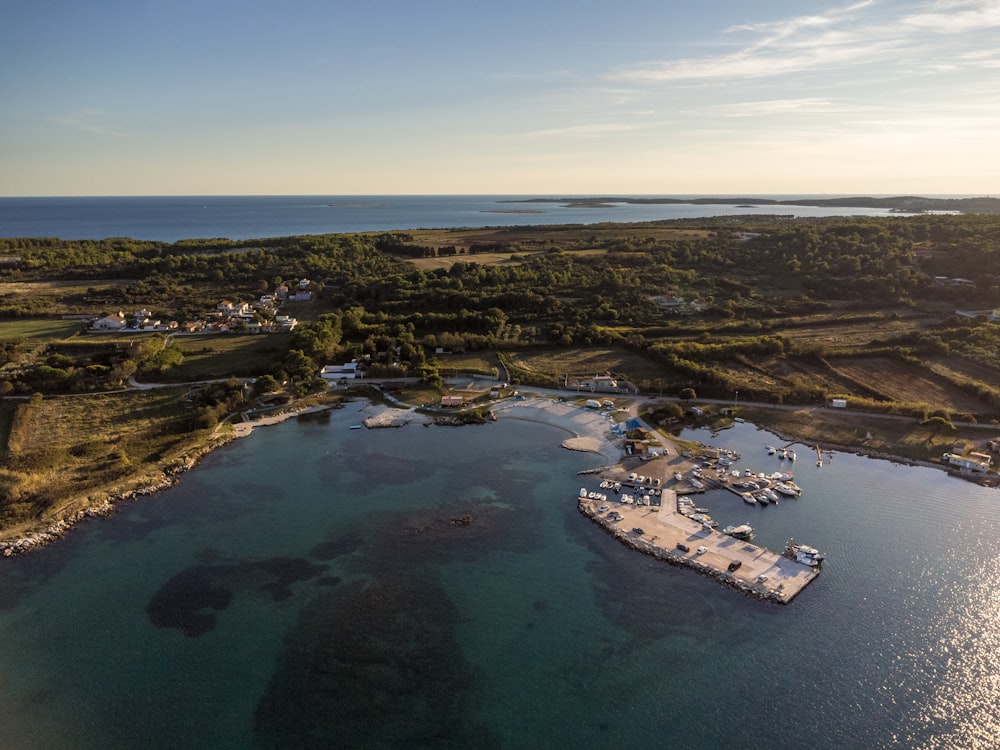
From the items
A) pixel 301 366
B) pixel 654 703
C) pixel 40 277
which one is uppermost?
pixel 40 277

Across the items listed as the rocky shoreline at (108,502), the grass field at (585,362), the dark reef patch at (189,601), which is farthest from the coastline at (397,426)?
the dark reef patch at (189,601)

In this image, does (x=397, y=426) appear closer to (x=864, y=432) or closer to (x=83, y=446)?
(x=83, y=446)

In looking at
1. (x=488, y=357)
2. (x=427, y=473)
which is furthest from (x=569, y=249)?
(x=427, y=473)

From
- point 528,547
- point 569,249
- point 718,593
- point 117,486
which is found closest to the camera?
point 718,593

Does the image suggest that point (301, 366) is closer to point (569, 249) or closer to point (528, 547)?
point (528, 547)

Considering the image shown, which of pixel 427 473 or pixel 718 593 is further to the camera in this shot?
pixel 427 473

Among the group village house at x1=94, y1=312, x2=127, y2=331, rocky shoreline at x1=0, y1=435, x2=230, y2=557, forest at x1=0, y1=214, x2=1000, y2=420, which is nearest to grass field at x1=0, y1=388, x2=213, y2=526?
rocky shoreline at x1=0, y1=435, x2=230, y2=557

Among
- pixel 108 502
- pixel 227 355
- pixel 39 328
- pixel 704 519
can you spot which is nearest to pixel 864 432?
pixel 704 519
